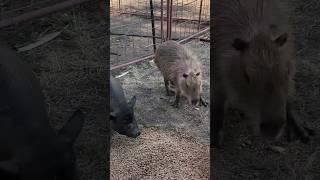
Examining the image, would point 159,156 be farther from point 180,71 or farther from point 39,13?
point 39,13

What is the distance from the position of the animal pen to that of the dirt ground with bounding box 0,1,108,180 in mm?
3947

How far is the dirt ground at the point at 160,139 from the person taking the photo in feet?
15.0

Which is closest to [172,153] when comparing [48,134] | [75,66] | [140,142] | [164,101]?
[140,142]

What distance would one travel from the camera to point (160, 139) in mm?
5172

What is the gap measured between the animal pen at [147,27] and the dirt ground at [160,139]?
2.60 ft

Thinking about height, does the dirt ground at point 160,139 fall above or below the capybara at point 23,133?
below

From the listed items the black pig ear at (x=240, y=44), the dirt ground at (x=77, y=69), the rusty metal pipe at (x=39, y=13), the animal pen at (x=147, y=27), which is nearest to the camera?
the rusty metal pipe at (x=39, y=13)

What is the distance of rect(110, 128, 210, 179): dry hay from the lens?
14.8 ft

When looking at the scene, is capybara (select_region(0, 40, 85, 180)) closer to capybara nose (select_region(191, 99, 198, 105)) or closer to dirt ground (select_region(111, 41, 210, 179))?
dirt ground (select_region(111, 41, 210, 179))

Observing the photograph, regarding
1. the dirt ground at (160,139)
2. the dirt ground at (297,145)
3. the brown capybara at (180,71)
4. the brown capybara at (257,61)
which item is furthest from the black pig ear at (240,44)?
the brown capybara at (180,71)

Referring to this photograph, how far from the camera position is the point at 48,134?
2576 millimetres

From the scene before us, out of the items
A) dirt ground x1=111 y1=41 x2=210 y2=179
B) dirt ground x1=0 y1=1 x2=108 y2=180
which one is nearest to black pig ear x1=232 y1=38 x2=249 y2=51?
dirt ground x1=0 y1=1 x2=108 y2=180

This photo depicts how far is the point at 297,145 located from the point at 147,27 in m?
5.72

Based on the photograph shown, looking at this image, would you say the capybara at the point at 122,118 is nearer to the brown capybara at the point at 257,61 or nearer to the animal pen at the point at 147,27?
the animal pen at the point at 147,27
